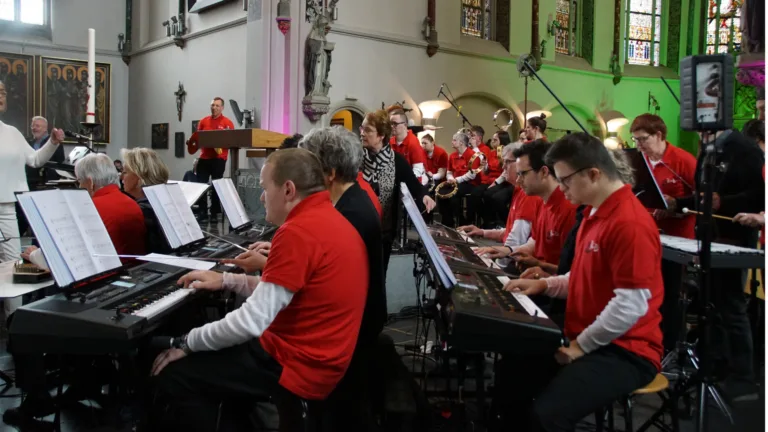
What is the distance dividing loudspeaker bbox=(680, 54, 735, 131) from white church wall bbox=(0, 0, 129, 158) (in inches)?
562

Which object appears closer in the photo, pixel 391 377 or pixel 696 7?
pixel 391 377

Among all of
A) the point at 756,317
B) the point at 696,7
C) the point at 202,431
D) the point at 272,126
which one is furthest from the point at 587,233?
the point at 696,7

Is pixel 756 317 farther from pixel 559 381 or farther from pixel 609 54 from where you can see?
pixel 609 54

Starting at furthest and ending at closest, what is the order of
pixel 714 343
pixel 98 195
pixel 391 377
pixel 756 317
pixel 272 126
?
pixel 272 126, pixel 756 317, pixel 714 343, pixel 98 195, pixel 391 377

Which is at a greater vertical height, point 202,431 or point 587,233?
point 587,233

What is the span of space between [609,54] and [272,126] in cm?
998

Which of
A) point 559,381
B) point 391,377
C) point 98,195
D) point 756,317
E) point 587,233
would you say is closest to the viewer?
point 559,381

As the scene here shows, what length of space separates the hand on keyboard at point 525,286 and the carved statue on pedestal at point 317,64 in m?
9.13

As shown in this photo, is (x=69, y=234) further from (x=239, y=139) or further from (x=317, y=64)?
(x=317, y=64)

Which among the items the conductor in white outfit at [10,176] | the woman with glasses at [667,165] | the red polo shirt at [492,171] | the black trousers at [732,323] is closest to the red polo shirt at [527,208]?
the woman with glasses at [667,165]

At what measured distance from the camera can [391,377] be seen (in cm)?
341

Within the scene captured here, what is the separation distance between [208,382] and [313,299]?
499 mm

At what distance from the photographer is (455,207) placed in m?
9.41

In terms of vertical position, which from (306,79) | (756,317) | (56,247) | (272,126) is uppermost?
(306,79)
